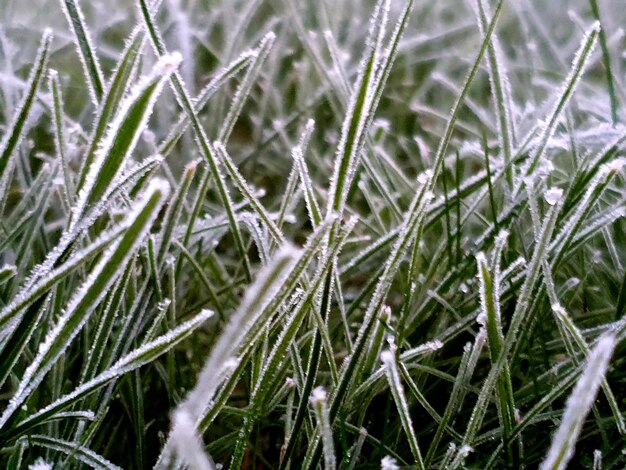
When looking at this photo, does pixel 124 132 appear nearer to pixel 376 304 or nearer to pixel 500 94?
pixel 376 304

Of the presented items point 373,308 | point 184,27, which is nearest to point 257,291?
point 373,308

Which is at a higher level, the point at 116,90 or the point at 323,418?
the point at 116,90

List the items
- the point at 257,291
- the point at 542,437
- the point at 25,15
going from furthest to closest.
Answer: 1. the point at 25,15
2. the point at 542,437
3. the point at 257,291

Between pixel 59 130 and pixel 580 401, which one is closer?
pixel 580 401

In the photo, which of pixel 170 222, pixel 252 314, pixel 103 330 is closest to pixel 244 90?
pixel 170 222

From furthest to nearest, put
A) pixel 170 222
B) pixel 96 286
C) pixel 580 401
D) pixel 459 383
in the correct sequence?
pixel 170 222 → pixel 459 383 → pixel 96 286 → pixel 580 401

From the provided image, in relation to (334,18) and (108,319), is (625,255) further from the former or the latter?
(334,18)

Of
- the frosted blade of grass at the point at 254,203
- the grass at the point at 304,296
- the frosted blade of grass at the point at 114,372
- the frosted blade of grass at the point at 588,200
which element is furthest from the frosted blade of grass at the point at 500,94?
the frosted blade of grass at the point at 114,372
